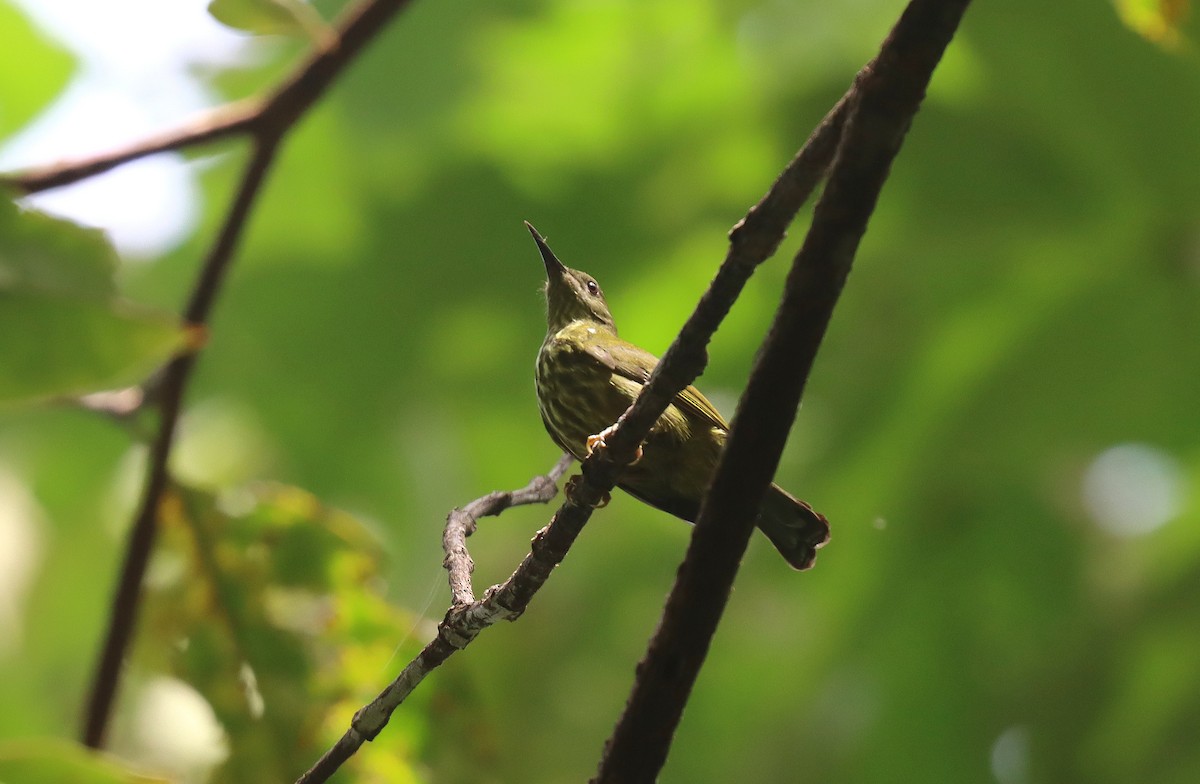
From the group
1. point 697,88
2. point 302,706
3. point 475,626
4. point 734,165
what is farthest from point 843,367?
point 475,626

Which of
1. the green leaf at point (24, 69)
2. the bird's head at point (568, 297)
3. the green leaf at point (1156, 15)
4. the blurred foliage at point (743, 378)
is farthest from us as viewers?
the green leaf at point (24, 69)

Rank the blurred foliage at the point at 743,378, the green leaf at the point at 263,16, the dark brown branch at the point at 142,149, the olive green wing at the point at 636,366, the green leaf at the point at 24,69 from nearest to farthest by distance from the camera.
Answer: the green leaf at the point at 263,16 < the dark brown branch at the point at 142,149 < the olive green wing at the point at 636,366 < the blurred foliage at the point at 743,378 < the green leaf at the point at 24,69

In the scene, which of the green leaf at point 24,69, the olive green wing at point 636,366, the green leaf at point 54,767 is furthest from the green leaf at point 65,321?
the green leaf at point 24,69

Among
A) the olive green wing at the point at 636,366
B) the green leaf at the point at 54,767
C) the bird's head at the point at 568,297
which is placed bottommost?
the bird's head at the point at 568,297

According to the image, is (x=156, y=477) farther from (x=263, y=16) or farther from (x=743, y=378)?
(x=743, y=378)

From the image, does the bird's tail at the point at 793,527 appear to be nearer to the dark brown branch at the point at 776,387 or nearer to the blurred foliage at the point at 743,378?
the blurred foliage at the point at 743,378

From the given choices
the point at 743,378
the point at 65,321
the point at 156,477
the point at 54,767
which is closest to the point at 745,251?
the point at 65,321
